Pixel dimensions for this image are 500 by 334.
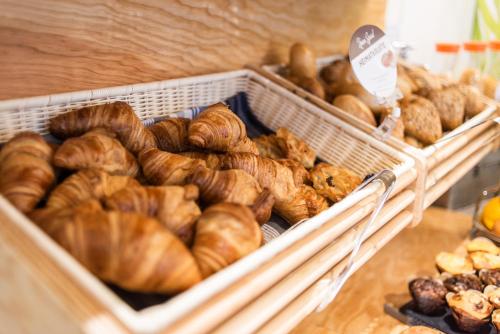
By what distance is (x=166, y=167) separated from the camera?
0.90m

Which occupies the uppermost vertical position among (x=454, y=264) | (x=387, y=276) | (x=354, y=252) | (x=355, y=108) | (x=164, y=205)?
(x=164, y=205)

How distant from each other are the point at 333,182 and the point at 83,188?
2.01ft

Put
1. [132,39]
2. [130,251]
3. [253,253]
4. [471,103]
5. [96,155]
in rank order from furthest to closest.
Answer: [471,103]
[132,39]
[96,155]
[253,253]
[130,251]

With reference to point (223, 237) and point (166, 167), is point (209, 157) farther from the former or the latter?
point (223, 237)

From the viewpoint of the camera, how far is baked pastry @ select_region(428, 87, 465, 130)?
1.65 metres

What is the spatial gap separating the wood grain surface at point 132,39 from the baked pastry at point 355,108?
36 centimetres

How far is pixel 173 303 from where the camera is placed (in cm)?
59

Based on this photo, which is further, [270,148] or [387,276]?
[387,276]

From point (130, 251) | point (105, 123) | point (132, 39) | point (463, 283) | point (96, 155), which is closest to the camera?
point (130, 251)

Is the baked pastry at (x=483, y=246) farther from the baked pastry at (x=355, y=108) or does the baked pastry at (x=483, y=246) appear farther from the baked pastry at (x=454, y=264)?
the baked pastry at (x=355, y=108)

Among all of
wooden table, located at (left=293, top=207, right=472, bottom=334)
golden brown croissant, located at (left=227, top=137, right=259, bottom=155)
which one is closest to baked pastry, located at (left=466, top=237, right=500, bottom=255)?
wooden table, located at (left=293, top=207, right=472, bottom=334)

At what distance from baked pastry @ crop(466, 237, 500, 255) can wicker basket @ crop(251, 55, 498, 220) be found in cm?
22

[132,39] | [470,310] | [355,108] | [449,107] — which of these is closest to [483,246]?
[470,310]

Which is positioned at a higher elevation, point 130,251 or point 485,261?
point 130,251
